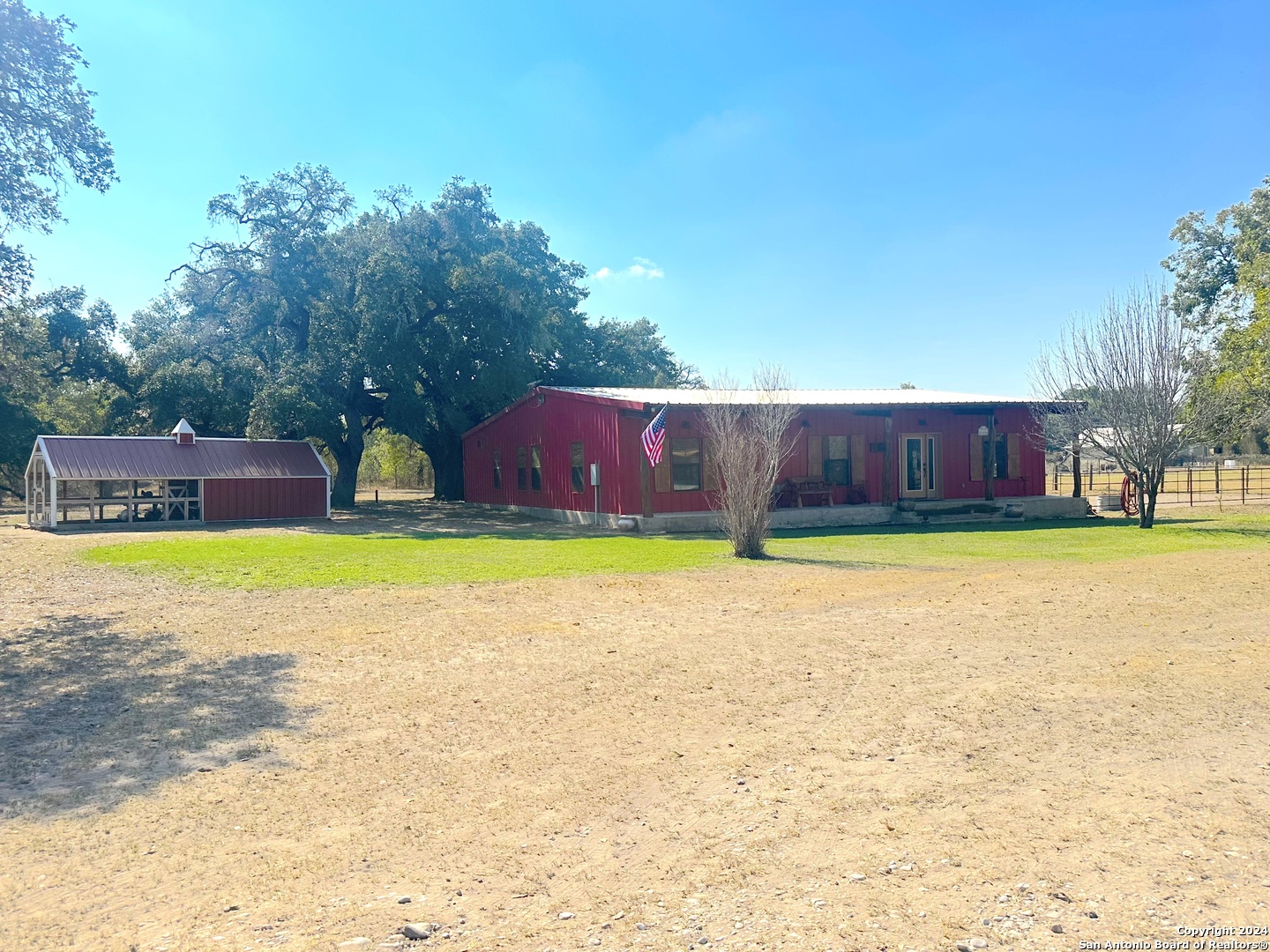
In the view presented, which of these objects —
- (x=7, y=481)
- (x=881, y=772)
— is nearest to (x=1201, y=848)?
(x=881, y=772)

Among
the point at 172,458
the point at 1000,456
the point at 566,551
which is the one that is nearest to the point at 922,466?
the point at 1000,456

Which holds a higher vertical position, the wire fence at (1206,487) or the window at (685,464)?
the window at (685,464)

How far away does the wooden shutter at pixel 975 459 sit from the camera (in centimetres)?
2370

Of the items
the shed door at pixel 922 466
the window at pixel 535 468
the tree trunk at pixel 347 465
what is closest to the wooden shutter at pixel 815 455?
the shed door at pixel 922 466

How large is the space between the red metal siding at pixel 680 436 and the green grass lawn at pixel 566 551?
2.21 m

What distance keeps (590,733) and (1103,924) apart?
3114mm

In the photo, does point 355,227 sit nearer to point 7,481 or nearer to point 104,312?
point 104,312

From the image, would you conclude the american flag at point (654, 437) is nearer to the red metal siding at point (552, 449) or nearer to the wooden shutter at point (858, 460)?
the red metal siding at point (552, 449)

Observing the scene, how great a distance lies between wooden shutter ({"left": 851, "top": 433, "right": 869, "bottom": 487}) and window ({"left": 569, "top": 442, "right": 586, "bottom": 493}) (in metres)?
6.82

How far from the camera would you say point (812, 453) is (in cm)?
2189

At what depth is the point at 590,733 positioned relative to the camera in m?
5.56

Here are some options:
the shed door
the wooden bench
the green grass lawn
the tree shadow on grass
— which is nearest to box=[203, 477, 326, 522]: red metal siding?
the green grass lawn

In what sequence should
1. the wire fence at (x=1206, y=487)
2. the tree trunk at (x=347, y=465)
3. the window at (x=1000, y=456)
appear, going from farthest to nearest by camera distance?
the tree trunk at (x=347, y=465) < the wire fence at (x=1206, y=487) < the window at (x=1000, y=456)

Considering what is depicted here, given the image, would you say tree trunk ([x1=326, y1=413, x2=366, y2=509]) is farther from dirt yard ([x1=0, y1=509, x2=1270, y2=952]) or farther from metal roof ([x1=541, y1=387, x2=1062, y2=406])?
dirt yard ([x1=0, y1=509, x2=1270, y2=952])
